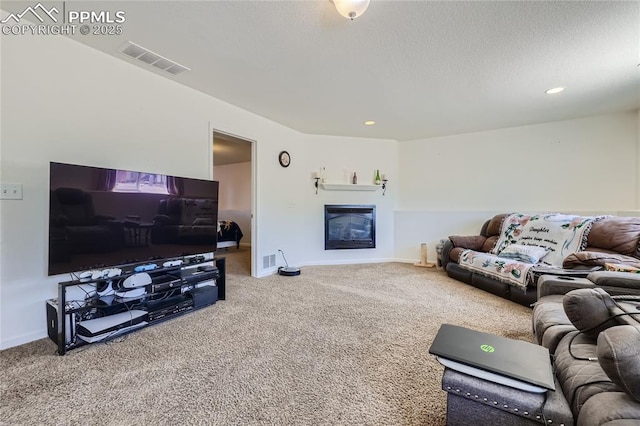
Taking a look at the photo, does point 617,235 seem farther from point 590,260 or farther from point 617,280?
point 617,280

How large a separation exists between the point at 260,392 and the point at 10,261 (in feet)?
6.73

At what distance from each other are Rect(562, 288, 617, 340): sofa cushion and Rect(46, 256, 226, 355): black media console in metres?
2.80

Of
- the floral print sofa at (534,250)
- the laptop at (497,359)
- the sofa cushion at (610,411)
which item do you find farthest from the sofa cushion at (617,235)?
the sofa cushion at (610,411)

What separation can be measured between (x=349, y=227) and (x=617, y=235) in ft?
11.2

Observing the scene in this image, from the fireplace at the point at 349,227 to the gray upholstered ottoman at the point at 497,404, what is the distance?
3.97 meters

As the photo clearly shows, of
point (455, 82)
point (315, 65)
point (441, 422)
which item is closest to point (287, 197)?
point (315, 65)

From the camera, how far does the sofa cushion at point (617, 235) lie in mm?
2881

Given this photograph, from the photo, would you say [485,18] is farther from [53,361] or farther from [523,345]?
[53,361]

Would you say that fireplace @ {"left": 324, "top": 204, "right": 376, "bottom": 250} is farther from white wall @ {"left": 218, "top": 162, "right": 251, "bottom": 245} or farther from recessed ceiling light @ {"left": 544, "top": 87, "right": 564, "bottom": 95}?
white wall @ {"left": 218, "top": 162, "right": 251, "bottom": 245}

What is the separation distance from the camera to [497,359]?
45.8 inches

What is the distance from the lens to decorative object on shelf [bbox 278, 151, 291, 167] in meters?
4.52

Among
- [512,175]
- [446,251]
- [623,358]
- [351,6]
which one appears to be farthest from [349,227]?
[623,358]

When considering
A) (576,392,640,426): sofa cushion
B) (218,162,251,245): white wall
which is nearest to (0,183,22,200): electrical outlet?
(576,392,640,426): sofa cushion

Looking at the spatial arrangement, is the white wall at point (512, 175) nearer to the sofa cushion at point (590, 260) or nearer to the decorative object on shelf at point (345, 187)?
the decorative object on shelf at point (345, 187)
